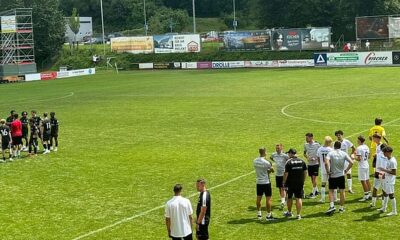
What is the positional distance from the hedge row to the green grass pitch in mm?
25786

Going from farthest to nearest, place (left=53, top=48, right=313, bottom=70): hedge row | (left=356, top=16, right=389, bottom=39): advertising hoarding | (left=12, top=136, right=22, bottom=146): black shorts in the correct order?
1. (left=53, top=48, right=313, bottom=70): hedge row
2. (left=356, top=16, right=389, bottom=39): advertising hoarding
3. (left=12, top=136, right=22, bottom=146): black shorts

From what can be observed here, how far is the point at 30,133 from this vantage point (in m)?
28.0

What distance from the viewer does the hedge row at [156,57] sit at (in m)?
81.9

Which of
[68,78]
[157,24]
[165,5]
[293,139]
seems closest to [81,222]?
[293,139]

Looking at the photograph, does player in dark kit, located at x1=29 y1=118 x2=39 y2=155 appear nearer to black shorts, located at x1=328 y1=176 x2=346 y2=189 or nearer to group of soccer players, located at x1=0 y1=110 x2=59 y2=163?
group of soccer players, located at x1=0 y1=110 x2=59 y2=163

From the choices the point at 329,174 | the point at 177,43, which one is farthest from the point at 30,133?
the point at 177,43

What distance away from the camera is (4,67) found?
82.7 meters

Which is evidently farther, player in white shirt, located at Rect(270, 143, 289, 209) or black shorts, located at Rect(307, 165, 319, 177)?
black shorts, located at Rect(307, 165, 319, 177)

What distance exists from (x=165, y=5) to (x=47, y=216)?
5861 inches

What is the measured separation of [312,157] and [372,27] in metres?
59.6

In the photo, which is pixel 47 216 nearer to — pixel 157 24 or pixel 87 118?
pixel 87 118

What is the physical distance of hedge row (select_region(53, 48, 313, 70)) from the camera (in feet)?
269

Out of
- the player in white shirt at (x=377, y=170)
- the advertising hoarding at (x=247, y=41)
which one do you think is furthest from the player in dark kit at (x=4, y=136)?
the advertising hoarding at (x=247, y=41)

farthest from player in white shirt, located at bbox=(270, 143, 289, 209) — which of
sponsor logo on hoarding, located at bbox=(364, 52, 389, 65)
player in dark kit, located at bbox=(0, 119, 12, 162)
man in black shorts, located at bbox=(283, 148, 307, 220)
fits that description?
sponsor logo on hoarding, located at bbox=(364, 52, 389, 65)
